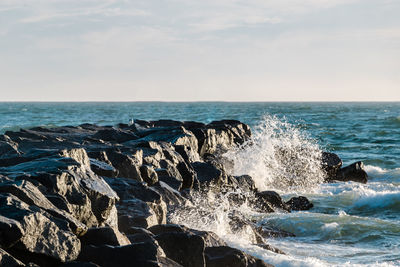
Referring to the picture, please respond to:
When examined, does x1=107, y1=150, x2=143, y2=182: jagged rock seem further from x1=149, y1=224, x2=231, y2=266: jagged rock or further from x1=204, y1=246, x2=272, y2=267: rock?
x1=204, y1=246, x2=272, y2=267: rock

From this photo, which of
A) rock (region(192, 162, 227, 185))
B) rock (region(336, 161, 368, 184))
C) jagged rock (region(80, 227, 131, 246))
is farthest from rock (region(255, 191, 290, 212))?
jagged rock (region(80, 227, 131, 246))

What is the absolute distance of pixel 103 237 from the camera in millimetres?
4941

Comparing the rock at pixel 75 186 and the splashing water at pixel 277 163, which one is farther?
the splashing water at pixel 277 163

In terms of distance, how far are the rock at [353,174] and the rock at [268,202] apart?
5.40m

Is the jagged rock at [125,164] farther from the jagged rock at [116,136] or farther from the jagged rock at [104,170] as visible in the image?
the jagged rock at [116,136]

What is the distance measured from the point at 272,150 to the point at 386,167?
4.91 metres

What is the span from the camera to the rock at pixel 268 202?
33.9 feet

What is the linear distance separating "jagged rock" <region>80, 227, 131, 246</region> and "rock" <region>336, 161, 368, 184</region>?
463 inches

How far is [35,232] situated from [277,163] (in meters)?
11.8

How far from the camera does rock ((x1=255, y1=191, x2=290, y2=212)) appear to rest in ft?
33.9

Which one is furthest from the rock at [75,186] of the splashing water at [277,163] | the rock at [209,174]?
the splashing water at [277,163]

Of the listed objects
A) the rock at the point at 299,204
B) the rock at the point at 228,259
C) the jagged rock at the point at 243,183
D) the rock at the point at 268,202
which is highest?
the rock at the point at 228,259

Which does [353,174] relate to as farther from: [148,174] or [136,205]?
[136,205]

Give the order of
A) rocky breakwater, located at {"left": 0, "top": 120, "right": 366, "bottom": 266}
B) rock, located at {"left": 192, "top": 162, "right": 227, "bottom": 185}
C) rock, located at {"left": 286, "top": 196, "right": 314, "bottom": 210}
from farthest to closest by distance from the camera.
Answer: rock, located at {"left": 286, "top": 196, "right": 314, "bottom": 210}, rock, located at {"left": 192, "top": 162, "right": 227, "bottom": 185}, rocky breakwater, located at {"left": 0, "top": 120, "right": 366, "bottom": 266}
